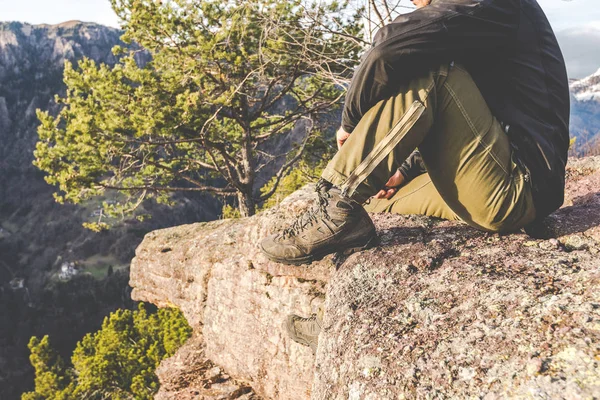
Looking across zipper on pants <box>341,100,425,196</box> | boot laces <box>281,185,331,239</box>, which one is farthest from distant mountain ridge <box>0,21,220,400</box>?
zipper on pants <box>341,100,425,196</box>

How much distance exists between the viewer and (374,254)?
7.49 feet

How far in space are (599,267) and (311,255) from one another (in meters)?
1.37

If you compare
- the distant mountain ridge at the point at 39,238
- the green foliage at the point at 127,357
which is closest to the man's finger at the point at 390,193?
the green foliage at the point at 127,357

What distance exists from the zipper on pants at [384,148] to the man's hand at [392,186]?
0.89 meters

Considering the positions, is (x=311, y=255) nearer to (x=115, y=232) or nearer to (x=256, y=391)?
(x=256, y=391)

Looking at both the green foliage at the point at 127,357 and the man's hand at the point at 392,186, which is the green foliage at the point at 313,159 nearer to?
the green foliage at the point at 127,357

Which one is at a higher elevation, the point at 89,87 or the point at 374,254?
the point at 89,87

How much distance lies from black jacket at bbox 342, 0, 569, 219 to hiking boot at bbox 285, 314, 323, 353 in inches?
55.2

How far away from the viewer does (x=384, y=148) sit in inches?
78.0

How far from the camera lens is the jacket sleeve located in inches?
69.3

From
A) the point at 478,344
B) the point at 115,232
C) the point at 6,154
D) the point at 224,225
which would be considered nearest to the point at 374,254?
the point at 478,344

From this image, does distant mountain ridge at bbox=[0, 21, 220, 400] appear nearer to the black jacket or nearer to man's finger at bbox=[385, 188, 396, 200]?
man's finger at bbox=[385, 188, 396, 200]

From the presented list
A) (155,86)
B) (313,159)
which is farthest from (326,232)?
(313,159)

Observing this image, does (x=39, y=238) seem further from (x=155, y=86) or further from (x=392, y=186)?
(x=392, y=186)
